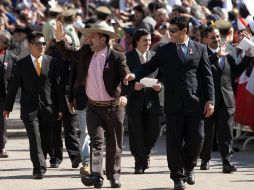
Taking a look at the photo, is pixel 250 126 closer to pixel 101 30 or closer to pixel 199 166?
pixel 199 166

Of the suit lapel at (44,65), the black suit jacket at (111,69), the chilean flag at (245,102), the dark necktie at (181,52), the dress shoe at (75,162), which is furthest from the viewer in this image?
the chilean flag at (245,102)

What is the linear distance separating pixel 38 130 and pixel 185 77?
2424mm

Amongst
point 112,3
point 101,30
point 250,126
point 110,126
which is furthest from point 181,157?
point 112,3

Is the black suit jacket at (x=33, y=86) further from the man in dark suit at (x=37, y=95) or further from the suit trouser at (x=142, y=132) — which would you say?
the suit trouser at (x=142, y=132)

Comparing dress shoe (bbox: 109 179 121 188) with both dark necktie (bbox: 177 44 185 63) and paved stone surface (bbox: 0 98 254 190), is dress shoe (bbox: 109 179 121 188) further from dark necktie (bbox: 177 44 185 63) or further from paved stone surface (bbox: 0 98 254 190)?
dark necktie (bbox: 177 44 185 63)

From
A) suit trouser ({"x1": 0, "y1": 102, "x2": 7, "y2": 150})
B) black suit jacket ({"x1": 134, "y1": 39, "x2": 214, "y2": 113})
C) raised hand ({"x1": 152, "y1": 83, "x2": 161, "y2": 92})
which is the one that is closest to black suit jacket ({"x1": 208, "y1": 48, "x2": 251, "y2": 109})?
raised hand ({"x1": 152, "y1": 83, "x2": 161, "y2": 92})

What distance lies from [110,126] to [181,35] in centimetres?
141

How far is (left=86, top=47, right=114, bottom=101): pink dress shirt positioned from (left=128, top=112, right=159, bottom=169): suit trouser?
1.85 m

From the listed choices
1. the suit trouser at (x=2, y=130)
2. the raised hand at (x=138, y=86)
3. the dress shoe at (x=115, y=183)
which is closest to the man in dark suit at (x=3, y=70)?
the suit trouser at (x=2, y=130)

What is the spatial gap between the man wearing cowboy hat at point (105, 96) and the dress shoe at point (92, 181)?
0.14m

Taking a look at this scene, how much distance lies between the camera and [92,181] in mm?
11906

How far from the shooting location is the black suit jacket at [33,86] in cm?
1325

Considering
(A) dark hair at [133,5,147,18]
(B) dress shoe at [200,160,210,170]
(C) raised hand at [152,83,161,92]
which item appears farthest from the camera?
(A) dark hair at [133,5,147,18]

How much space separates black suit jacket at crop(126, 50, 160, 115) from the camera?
13922 mm
